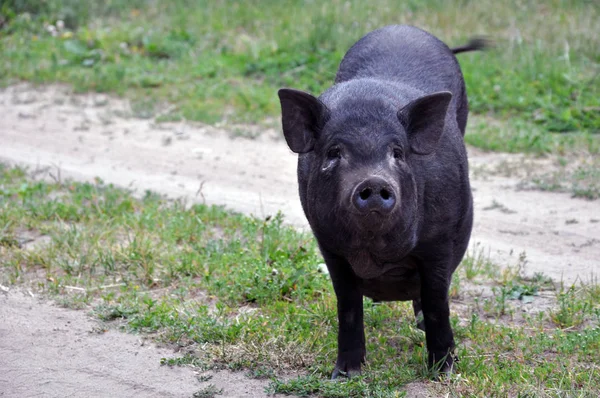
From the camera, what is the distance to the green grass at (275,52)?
896cm

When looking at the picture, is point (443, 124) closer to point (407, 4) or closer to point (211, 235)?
point (211, 235)

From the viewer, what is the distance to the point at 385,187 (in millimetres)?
3379

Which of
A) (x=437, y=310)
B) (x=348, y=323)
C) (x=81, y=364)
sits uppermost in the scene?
(x=437, y=310)

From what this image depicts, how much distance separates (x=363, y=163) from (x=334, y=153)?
0.65 ft

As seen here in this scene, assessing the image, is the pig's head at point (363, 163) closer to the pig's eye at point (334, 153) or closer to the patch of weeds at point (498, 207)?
the pig's eye at point (334, 153)

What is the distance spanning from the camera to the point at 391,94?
404 centimetres

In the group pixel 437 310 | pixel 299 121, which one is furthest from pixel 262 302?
pixel 299 121

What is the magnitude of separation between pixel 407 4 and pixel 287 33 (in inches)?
74.3

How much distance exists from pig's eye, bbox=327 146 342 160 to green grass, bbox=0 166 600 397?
3.52 feet

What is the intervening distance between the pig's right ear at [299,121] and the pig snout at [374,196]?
23.3 inches

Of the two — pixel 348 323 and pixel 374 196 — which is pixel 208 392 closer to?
pixel 348 323

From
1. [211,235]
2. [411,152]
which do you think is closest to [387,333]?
[411,152]

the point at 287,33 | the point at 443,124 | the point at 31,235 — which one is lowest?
the point at 31,235

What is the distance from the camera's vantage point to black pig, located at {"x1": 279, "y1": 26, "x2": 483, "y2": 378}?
11.9 feet
